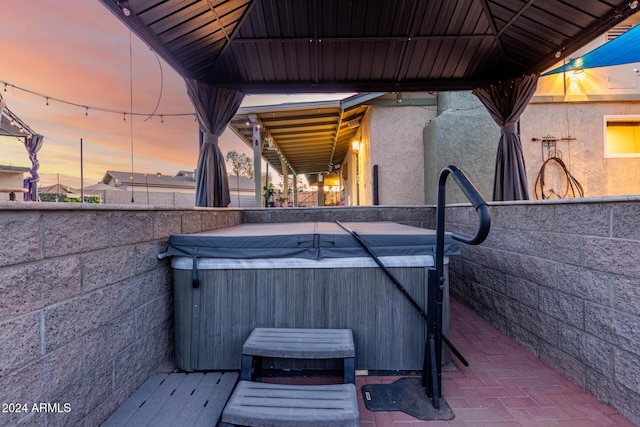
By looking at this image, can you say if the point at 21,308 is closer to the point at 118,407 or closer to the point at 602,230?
the point at 118,407

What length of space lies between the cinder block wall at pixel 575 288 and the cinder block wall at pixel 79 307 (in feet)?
9.12

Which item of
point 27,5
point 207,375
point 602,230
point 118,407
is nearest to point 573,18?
point 602,230

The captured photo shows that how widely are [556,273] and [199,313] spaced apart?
101 inches

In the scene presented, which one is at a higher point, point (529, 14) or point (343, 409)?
point (529, 14)

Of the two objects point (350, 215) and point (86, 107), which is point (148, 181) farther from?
point (350, 215)

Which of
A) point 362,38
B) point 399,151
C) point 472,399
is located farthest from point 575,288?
point 399,151

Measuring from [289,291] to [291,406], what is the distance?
0.75 m

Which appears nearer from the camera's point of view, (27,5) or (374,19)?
(374,19)

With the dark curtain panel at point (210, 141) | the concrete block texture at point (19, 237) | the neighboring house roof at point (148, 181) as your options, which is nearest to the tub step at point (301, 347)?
the concrete block texture at point (19, 237)

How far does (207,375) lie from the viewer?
200 cm

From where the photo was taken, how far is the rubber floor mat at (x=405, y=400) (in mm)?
1600

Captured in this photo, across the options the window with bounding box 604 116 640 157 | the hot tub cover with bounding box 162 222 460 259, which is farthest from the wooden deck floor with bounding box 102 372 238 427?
the window with bounding box 604 116 640 157

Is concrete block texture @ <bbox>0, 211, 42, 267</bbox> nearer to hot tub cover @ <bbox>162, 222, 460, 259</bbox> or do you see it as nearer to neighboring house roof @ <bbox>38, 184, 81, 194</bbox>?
hot tub cover @ <bbox>162, 222, 460, 259</bbox>

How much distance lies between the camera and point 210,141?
3.62 m
